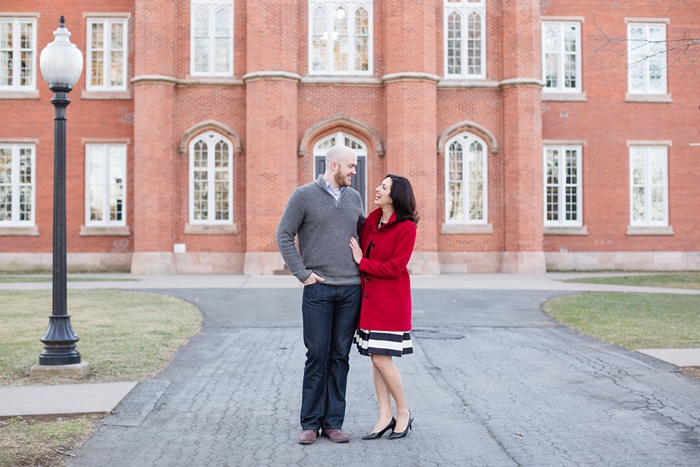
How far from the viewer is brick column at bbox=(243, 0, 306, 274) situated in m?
22.9

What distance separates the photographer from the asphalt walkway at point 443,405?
16.8ft

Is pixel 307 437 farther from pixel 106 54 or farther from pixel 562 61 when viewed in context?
pixel 562 61

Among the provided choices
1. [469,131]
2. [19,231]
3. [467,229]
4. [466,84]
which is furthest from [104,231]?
[466,84]

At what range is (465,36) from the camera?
24.5 meters

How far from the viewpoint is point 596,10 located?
2623cm

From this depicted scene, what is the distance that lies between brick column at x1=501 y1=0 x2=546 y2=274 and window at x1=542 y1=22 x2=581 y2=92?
2.14 metres

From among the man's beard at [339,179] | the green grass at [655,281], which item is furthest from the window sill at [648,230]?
the man's beard at [339,179]

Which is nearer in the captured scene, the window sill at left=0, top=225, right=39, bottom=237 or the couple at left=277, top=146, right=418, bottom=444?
the couple at left=277, top=146, right=418, bottom=444

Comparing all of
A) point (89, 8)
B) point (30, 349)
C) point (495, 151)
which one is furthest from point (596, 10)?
point (30, 349)

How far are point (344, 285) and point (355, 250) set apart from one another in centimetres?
26

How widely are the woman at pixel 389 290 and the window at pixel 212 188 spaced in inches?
745

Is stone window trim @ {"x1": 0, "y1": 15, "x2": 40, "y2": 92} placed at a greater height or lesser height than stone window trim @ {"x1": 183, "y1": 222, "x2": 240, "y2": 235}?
greater

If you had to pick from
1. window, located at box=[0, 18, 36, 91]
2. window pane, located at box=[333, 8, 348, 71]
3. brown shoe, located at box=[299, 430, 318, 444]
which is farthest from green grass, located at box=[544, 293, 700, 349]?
window, located at box=[0, 18, 36, 91]

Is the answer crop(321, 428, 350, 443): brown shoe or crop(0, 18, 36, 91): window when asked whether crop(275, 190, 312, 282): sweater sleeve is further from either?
crop(0, 18, 36, 91): window
